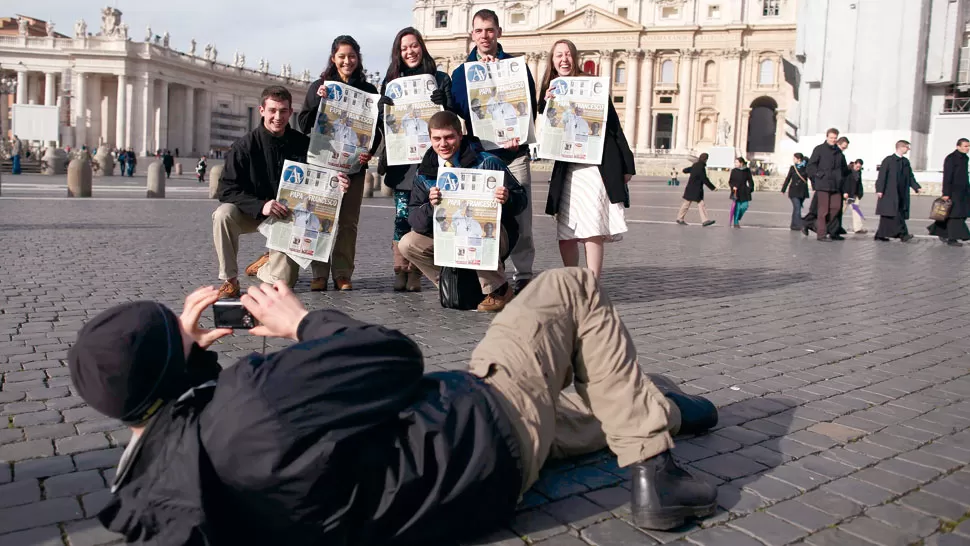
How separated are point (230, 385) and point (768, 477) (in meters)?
1.95

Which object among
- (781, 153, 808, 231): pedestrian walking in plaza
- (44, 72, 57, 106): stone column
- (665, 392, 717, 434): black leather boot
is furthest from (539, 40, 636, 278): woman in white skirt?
(44, 72, 57, 106): stone column

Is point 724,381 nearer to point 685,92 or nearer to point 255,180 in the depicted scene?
point 255,180

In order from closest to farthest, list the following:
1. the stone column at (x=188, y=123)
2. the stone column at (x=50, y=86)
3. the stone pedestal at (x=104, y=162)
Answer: the stone pedestal at (x=104, y=162) < the stone column at (x=50, y=86) < the stone column at (x=188, y=123)

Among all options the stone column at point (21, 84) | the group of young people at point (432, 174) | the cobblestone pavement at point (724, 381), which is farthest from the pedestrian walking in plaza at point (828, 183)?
the stone column at point (21, 84)

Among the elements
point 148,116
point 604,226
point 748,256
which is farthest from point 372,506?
point 148,116

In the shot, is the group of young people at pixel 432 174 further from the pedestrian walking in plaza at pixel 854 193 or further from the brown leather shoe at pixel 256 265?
the pedestrian walking in plaza at pixel 854 193

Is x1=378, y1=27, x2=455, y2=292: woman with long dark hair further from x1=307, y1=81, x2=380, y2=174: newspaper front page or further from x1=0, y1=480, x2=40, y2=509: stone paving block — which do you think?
x1=0, y1=480, x2=40, y2=509: stone paving block

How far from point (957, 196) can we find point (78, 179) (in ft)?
58.1

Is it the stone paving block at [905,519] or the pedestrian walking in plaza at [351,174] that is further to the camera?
the pedestrian walking in plaza at [351,174]

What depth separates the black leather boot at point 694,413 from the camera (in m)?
3.19

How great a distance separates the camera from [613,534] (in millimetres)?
2512

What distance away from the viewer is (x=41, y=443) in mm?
3150

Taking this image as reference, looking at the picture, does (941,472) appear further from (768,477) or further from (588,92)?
(588,92)

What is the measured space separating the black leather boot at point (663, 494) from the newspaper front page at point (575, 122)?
392 cm
